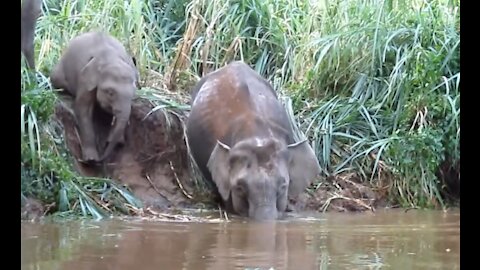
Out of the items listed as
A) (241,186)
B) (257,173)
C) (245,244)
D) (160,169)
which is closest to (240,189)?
(241,186)

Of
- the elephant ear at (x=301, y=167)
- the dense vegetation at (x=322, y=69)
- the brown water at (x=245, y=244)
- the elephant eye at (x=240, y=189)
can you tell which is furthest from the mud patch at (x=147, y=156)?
the brown water at (x=245, y=244)

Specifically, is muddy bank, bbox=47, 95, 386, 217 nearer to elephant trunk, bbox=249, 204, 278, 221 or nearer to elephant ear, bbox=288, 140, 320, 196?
elephant ear, bbox=288, 140, 320, 196

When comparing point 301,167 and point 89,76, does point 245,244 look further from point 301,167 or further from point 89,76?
point 89,76

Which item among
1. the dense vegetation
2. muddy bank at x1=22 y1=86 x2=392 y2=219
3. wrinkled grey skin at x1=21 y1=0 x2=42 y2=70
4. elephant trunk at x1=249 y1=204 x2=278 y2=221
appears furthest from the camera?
muddy bank at x1=22 y1=86 x2=392 y2=219

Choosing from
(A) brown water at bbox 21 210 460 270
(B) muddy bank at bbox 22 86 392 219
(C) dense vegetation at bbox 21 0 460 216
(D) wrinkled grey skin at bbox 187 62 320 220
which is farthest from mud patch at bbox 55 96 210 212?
(A) brown water at bbox 21 210 460 270

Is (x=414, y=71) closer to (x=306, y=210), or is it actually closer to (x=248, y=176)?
(x=306, y=210)

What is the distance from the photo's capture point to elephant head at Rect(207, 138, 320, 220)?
7.62 metres

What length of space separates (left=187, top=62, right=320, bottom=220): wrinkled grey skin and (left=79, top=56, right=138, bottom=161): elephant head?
602 mm

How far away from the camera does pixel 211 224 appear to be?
22.8 feet

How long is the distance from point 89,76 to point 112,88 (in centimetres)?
31

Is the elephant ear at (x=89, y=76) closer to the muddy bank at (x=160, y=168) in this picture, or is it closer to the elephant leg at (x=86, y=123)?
the elephant leg at (x=86, y=123)

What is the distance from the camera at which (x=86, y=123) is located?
8.84 metres
